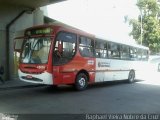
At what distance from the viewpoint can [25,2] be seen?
2019cm

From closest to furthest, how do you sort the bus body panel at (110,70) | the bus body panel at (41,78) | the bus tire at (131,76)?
1. the bus body panel at (41,78)
2. the bus body panel at (110,70)
3. the bus tire at (131,76)

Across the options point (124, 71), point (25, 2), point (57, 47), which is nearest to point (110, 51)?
point (124, 71)

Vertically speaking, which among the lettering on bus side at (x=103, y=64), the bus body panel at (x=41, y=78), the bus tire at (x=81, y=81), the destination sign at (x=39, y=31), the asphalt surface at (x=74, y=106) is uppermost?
the destination sign at (x=39, y=31)

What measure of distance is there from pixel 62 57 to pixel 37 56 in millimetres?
1060

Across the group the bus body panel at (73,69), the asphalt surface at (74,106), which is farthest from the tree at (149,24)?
the asphalt surface at (74,106)

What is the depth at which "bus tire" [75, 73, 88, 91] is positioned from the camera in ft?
48.6

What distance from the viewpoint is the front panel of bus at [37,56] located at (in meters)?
13.2

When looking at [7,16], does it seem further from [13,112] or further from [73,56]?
[13,112]

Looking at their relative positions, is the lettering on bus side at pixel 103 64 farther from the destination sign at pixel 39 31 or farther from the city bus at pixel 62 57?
the destination sign at pixel 39 31

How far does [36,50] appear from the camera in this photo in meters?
13.7

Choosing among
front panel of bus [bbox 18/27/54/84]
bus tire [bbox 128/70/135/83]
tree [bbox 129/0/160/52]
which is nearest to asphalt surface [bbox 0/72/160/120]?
→ front panel of bus [bbox 18/27/54/84]

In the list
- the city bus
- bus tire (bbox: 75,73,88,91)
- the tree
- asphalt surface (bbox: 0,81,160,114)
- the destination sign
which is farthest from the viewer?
the tree

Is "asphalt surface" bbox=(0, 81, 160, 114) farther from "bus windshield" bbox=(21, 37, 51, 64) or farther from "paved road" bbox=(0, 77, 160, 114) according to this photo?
"bus windshield" bbox=(21, 37, 51, 64)

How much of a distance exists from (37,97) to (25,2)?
9462 mm
